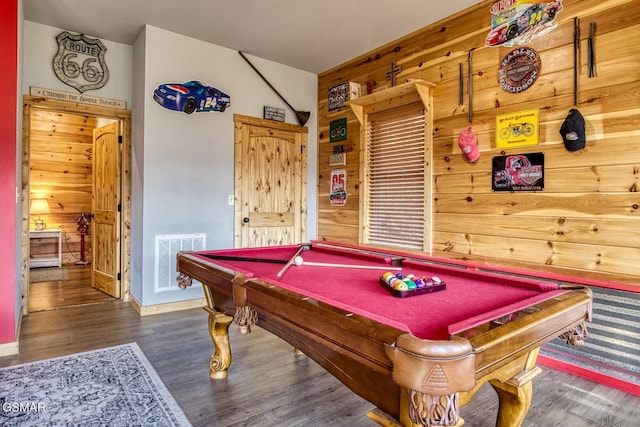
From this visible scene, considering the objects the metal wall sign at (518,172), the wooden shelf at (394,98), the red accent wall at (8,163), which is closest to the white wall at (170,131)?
the red accent wall at (8,163)

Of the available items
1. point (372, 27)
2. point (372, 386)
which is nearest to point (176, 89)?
point (372, 27)

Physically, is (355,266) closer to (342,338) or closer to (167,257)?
(342,338)

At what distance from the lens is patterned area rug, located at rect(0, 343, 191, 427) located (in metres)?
1.91

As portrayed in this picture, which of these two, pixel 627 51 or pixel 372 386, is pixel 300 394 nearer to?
pixel 372 386

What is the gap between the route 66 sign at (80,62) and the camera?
375cm

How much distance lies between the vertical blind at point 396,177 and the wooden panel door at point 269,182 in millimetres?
1053

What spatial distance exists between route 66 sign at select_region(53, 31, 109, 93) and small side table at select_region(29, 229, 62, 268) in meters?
3.38

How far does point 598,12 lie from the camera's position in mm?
2471

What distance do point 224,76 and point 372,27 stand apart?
171 centimetres

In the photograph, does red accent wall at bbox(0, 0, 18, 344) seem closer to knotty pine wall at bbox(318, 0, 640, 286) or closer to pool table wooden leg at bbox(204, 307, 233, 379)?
pool table wooden leg at bbox(204, 307, 233, 379)

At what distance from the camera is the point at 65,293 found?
4480 mm

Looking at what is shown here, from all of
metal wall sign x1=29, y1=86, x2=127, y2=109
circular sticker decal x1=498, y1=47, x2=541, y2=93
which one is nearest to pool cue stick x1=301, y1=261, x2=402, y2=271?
circular sticker decal x1=498, y1=47, x2=541, y2=93

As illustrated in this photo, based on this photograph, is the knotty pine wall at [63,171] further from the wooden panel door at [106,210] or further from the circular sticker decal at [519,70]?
the circular sticker decal at [519,70]

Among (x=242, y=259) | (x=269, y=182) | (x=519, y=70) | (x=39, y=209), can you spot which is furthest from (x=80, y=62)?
(x=519, y=70)
